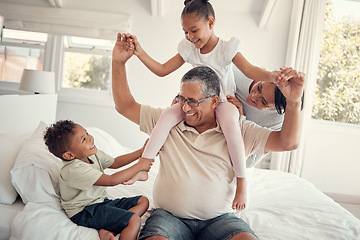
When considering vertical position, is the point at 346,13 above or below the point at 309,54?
above

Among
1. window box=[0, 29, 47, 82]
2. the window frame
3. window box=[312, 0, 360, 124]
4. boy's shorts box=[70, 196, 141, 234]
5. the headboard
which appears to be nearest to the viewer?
boy's shorts box=[70, 196, 141, 234]

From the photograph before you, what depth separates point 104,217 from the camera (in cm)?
166

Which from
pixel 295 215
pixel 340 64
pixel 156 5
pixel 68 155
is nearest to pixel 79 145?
pixel 68 155

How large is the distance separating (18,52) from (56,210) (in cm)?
372

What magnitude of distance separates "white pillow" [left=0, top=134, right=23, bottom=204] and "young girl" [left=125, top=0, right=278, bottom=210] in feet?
2.19

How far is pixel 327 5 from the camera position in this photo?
4.49 metres

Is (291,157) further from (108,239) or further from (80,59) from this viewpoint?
(108,239)

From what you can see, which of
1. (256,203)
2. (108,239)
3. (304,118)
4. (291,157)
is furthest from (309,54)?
(108,239)

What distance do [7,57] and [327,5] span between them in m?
4.10

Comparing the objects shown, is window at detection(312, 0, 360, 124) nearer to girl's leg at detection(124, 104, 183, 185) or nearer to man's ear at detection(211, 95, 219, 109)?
man's ear at detection(211, 95, 219, 109)

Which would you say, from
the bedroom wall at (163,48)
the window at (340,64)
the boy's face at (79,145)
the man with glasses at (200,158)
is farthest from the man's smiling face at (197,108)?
the window at (340,64)

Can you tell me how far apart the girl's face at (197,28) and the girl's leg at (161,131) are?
0.41 m

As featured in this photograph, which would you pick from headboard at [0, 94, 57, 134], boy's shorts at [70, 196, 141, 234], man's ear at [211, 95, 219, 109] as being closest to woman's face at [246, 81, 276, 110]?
man's ear at [211, 95, 219, 109]

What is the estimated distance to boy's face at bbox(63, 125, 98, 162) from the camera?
1676mm
